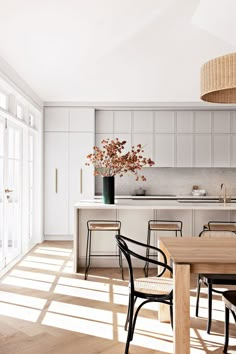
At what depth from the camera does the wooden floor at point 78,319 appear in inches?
106

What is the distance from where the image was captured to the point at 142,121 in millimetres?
7203

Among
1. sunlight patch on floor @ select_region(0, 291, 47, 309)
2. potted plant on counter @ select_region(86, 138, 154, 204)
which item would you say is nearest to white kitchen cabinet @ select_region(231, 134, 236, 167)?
potted plant on counter @ select_region(86, 138, 154, 204)

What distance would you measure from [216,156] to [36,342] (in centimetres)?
533

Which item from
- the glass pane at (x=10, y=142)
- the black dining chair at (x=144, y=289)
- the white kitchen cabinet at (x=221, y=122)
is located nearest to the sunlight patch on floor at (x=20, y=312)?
the black dining chair at (x=144, y=289)

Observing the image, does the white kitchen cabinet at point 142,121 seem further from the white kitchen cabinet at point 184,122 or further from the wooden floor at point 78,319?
the wooden floor at point 78,319

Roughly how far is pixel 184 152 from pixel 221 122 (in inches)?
36.9

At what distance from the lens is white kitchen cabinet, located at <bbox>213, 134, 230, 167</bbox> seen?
7.14 meters

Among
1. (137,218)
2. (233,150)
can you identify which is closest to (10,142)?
(137,218)

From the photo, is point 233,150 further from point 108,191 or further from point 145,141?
point 108,191

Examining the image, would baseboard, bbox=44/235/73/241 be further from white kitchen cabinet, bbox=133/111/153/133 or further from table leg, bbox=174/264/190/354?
table leg, bbox=174/264/190/354

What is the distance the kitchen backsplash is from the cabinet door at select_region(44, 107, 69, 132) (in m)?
1.52

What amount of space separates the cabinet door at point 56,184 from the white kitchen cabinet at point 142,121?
1380mm

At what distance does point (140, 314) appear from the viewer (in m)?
3.35

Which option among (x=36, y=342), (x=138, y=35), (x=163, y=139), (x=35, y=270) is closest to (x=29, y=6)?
(x=138, y=35)
